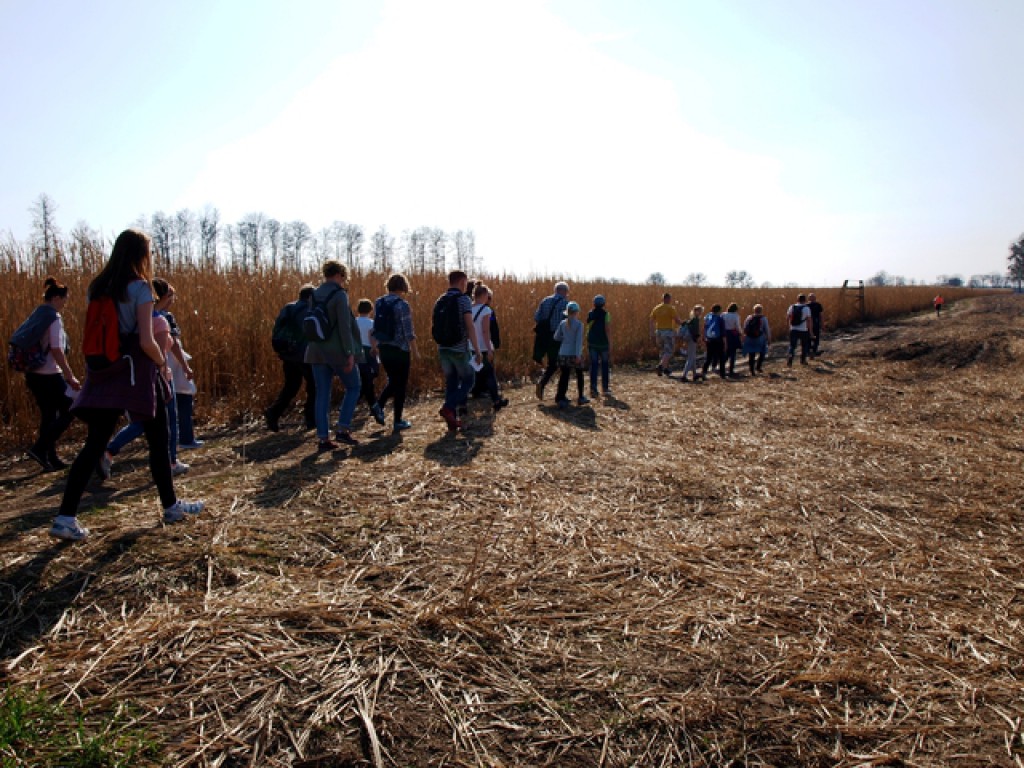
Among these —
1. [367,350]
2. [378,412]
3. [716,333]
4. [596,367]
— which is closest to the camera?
[378,412]

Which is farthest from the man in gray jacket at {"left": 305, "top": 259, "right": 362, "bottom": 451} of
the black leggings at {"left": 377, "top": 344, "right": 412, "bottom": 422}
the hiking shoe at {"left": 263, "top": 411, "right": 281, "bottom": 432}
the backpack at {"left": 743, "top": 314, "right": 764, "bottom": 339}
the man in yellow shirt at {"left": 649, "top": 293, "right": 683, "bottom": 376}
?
the backpack at {"left": 743, "top": 314, "right": 764, "bottom": 339}

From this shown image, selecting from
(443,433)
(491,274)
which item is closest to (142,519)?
(443,433)

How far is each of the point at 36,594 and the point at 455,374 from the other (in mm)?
4783

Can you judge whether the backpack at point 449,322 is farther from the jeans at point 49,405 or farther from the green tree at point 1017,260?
the green tree at point 1017,260

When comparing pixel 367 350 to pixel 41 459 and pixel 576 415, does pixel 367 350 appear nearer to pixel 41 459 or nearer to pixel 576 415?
pixel 576 415

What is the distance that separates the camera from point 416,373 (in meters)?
11.3

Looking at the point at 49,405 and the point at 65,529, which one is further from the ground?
the point at 49,405

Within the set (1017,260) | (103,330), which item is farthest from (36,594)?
(1017,260)

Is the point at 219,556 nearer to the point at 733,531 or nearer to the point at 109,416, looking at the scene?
the point at 109,416

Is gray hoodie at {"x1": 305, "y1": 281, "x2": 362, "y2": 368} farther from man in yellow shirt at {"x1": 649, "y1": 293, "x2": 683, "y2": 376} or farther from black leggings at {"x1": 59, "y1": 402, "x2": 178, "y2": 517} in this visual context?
man in yellow shirt at {"x1": 649, "y1": 293, "x2": 683, "y2": 376}

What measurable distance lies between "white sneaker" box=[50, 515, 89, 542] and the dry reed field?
0.33ft

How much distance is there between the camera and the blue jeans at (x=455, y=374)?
289 inches

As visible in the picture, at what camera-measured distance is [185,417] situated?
6668mm

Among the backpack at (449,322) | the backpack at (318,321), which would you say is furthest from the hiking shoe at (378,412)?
the backpack at (318,321)
